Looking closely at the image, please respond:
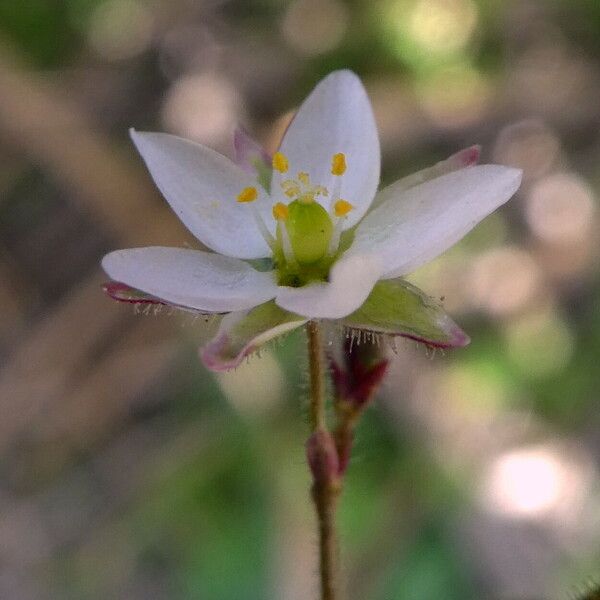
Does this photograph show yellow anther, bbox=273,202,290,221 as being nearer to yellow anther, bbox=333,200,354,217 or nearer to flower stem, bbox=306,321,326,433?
yellow anther, bbox=333,200,354,217

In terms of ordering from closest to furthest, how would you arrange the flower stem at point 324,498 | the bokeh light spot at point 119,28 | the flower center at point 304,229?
the flower stem at point 324,498
the flower center at point 304,229
the bokeh light spot at point 119,28

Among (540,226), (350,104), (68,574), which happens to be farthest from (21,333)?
(350,104)

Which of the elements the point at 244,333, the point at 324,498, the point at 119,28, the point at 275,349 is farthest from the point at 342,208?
the point at 119,28

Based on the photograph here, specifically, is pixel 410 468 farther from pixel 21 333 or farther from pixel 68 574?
pixel 21 333

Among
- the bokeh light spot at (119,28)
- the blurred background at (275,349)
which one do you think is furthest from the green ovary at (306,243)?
the bokeh light spot at (119,28)

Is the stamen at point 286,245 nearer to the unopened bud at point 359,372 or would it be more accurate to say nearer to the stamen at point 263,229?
the stamen at point 263,229

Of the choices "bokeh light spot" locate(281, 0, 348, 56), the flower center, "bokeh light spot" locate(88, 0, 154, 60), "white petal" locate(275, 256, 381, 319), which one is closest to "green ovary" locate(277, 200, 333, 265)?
the flower center
